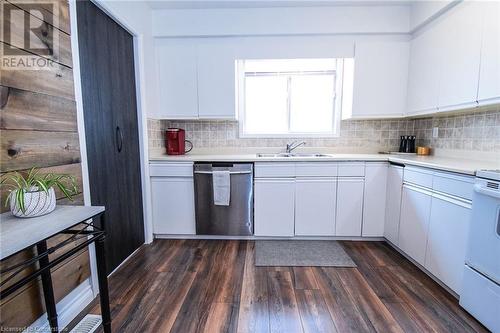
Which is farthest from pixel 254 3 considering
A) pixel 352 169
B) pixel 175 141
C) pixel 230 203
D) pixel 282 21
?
pixel 230 203

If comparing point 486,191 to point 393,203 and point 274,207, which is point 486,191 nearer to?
point 393,203

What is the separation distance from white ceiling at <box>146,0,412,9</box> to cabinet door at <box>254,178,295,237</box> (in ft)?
6.00

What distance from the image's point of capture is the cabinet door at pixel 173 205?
98.7 inches

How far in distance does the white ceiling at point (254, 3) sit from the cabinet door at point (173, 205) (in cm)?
180

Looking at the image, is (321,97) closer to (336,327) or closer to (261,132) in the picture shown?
(261,132)

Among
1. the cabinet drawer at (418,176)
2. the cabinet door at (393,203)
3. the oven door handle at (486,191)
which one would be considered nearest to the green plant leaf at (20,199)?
the oven door handle at (486,191)

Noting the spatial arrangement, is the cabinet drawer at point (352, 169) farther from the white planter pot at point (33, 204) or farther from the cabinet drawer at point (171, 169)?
the white planter pot at point (33, 204)

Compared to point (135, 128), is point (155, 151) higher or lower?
lower

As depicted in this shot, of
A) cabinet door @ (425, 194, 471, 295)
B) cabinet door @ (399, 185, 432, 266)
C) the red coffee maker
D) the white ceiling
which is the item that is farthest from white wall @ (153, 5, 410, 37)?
cabinet door @ (425, 194, 471, 295)

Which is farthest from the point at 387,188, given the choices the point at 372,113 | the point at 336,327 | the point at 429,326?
the point at 336,327

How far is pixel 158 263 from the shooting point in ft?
6.96

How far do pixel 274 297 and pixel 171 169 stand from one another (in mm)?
1573

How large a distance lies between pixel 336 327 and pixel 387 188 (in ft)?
5.05

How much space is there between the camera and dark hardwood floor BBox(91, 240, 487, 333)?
1427mm
